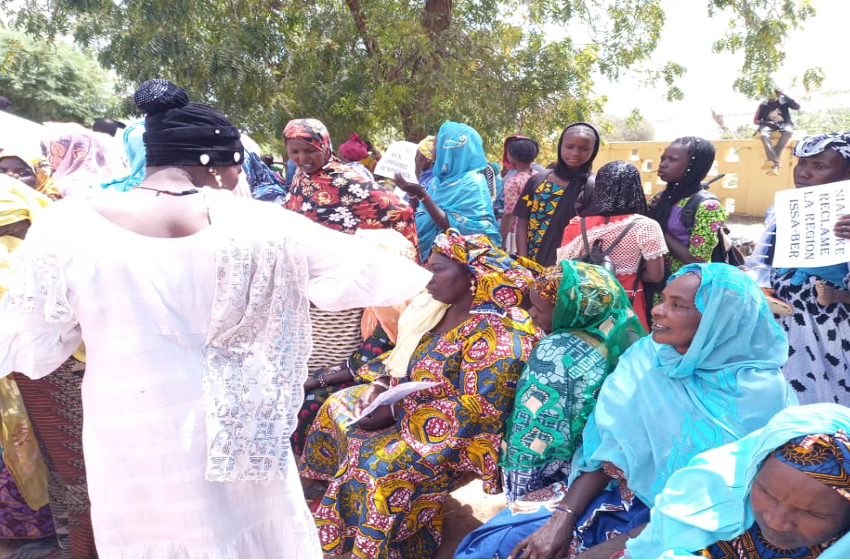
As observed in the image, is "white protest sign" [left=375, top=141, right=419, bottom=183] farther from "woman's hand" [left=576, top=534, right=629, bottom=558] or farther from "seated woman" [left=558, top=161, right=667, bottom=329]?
"woman's hand" [left=576, top=534, right=629, bottom=558]

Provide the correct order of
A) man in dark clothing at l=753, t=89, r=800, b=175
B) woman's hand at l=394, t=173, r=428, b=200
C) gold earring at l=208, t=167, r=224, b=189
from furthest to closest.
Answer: man in dark clothing at l=753, t=89, r=800, b=175 < woman's hand at l=394, t=173, r=428, b=200 < gold earring at l=208, t=167, r=224, b=189

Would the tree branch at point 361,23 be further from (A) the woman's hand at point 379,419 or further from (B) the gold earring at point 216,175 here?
(B) the gold earring at point 216,175

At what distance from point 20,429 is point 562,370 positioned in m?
2.58

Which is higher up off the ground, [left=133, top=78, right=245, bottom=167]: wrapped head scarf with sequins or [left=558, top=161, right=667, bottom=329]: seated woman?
[left=133, top=78, right=245, bottom=167]: wrapped head scarf with sequins

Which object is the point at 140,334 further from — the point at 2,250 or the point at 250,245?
the point at 2,250

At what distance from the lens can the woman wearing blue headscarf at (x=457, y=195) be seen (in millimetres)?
5363

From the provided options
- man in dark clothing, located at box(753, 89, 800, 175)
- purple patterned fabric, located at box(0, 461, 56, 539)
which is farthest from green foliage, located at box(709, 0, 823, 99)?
purple patterned fabric, located at box(0, 461, 56, 539)

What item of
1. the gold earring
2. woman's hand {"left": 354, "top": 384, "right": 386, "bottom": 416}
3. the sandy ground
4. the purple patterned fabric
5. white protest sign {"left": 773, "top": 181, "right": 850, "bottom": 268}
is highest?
the gold earring

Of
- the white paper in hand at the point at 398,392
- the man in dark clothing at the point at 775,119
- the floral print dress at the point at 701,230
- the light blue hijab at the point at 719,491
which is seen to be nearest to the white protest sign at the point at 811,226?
the floral print dress at the point at 701,230

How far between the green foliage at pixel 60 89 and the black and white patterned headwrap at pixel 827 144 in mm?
17124

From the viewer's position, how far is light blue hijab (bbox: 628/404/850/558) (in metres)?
1.82

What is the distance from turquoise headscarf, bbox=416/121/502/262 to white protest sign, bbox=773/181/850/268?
241 centimetres

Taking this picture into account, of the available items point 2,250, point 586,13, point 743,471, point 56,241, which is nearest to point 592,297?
point 743,471

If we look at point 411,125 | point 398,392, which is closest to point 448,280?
point 398,392
